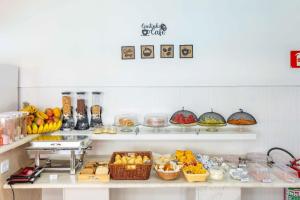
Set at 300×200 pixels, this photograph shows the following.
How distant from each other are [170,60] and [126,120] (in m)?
0.77

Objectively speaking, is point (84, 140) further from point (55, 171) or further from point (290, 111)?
point (290, 111)

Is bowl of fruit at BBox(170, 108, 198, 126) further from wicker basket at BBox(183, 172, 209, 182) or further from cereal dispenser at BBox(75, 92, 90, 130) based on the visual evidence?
cereal dispenser at BBox(75, 92, 90, 130)

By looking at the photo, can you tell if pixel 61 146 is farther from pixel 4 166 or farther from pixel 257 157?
pixel 257 157

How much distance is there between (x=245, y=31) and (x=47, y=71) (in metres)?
2.08

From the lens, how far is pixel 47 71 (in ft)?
9.45

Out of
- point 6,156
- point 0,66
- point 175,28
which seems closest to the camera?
point 6,156

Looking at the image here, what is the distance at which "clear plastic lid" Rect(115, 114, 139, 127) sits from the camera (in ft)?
8.77

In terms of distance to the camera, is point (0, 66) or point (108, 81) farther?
point (108, 81)

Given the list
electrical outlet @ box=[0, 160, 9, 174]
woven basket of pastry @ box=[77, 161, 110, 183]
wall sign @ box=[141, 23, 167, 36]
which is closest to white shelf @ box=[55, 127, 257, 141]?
woven basket of pastry @ box=[77, 161, 110, 183]

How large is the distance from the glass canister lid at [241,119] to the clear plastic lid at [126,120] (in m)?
0.93

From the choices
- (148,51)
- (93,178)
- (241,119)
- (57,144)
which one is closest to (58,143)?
(57,144)

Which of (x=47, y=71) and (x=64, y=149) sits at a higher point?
(x=47, y=71)

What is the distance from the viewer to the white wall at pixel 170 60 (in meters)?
2.85

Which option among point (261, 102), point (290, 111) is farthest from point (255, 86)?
point (290, 111)
